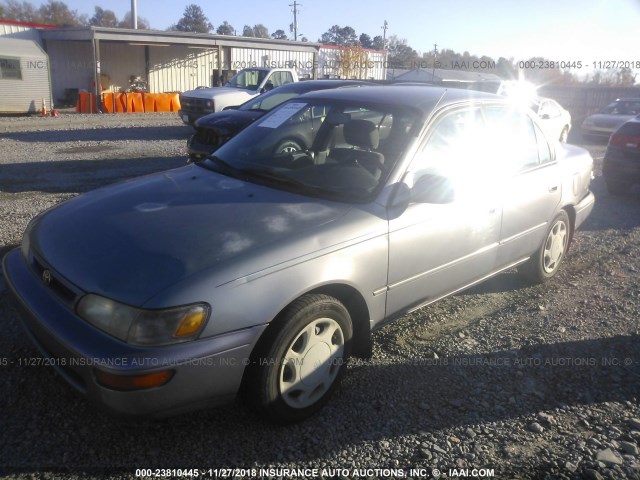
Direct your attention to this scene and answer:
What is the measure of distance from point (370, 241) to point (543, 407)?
143 cm

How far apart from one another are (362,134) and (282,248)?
1.43 metres

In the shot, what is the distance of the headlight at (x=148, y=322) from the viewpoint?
2408 mm

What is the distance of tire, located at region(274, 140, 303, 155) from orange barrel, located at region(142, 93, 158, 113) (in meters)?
20.1

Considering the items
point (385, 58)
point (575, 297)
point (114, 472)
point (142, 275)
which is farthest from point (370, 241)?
point (385, 58)

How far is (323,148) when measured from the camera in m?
4.12

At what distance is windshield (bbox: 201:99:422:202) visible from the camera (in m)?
3.49

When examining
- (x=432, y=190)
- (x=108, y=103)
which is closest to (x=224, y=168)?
(x=432, y=190)

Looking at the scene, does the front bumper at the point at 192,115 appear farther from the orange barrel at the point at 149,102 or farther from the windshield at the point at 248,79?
the orange barrel at the point at 149,102

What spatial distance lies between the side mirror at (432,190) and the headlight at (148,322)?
59.8 inches

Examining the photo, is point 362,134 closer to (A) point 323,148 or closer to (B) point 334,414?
(A) point 323,148

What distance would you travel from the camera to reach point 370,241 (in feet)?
10.3

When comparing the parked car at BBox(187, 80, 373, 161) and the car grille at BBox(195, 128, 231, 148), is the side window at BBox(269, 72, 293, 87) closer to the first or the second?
the parked car at BBox(187, 80, 373, 161)

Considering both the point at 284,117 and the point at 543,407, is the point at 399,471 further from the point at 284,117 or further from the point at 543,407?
the point at 284,117

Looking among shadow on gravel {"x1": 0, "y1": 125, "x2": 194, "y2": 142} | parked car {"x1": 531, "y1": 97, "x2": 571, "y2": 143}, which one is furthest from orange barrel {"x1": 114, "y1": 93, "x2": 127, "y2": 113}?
parked car {"x1": 531, "y1": 97, "x2": 571, "y2": 143}
